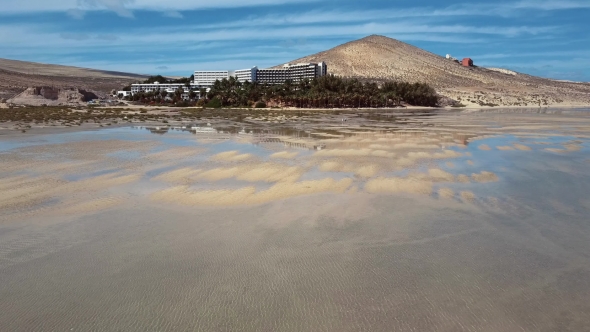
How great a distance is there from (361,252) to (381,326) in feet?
8.46

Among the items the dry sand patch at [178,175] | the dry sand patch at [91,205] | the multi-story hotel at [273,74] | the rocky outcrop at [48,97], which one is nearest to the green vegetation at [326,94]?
the rocky outcrop at [48,97]

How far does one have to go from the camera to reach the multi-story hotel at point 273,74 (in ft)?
456

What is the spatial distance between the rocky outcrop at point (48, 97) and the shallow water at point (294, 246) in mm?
76745

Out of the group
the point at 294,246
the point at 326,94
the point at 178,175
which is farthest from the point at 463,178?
the point at 326,94

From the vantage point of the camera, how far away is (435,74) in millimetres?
142125

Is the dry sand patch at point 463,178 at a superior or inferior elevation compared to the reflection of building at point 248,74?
inferior

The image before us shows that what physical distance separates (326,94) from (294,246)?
251 ft

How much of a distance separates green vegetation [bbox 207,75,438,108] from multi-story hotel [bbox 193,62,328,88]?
142ft

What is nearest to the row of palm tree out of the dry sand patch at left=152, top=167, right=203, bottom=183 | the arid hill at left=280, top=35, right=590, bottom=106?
the arid hill at left=280, top=35, right=590, bottom=106

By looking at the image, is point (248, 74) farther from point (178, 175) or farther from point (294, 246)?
point (294, 246)

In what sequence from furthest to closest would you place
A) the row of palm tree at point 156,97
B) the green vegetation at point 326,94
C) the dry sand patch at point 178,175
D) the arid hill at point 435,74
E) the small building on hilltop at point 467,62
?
the small building on hilltop at point 467,62 < the arid hill at point 435,74 < the row of palm tree at point 156,97 < the green vegetation at point 326,94 < the dry sand patch at point 178,175

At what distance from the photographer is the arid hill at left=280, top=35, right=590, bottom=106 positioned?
377 ft

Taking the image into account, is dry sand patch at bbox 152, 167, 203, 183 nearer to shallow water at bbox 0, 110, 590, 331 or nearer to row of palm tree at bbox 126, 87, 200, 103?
shallow water at bbox 0, 110, 590, 331

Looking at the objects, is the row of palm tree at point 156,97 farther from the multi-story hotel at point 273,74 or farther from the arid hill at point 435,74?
the arid hill at point 435,74
